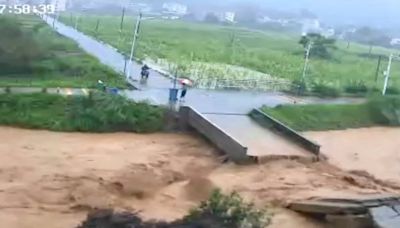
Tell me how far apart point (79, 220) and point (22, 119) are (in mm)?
6950

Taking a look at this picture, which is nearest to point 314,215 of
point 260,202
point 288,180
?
point 260,202

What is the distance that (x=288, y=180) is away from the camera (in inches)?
634

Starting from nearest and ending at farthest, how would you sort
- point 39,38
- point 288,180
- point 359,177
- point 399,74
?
1. point 288,180
2. point 359,177
3. point 39,38
4. point 399,74

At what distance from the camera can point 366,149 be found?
2042 cm

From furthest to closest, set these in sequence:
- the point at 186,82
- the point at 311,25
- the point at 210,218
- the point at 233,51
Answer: the point at 311,25, the point at 233,51, the point at 186,82, the point at 210,218

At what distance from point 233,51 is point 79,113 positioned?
1993cm

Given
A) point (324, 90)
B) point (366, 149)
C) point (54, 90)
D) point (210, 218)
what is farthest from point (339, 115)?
point (210, 218)

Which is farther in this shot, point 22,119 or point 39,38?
point 39,38

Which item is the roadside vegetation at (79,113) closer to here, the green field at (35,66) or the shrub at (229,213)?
the green field at (35,66)

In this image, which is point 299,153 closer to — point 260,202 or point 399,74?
point 260,202

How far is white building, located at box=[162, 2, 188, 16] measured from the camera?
185 ft

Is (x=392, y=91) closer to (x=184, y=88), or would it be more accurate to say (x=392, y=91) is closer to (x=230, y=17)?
(x=184, y=88)

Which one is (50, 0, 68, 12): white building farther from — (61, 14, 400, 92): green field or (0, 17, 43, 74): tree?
(0, 17, 43, 74): tree

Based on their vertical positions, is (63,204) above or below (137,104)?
below
